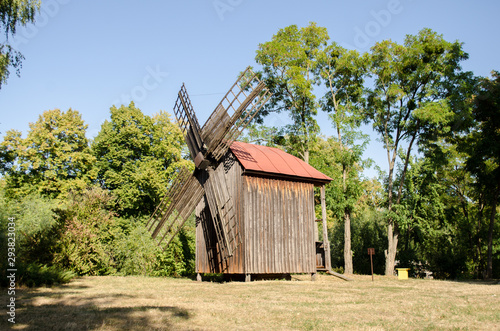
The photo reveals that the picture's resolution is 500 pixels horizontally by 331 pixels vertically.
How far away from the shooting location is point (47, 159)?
1137 inches

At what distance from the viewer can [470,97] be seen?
1000 inches

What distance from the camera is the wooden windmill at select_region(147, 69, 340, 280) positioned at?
56.1 ft

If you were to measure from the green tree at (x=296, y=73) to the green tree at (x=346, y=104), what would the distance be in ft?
3.61

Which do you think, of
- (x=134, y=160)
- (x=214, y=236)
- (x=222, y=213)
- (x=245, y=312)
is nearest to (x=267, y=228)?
(x=222, y=213)

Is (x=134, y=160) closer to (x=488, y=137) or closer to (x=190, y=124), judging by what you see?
(x=190, y=124)

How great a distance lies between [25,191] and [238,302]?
2373 cm

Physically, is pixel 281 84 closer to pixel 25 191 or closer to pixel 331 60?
pixel 331 60

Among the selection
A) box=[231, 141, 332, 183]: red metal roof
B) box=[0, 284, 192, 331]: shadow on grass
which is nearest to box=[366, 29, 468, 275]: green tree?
box=[231, 141, 332, 183]: red metal roof

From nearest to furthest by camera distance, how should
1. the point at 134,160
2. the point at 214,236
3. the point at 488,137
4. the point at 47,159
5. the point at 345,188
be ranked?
the point at 214,236, the point at 488,137, the point at 345,188, the point at 47,159, the point at 134,160

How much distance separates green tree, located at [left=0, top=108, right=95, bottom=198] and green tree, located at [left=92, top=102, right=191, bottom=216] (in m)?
1.93

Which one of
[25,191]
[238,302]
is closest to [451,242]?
[238,302]

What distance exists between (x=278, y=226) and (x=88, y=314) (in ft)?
36.5

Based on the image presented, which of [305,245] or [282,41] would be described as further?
[282,41]

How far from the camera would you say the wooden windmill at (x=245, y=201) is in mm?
17109
